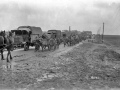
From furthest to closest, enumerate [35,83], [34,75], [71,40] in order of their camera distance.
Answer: [71,40]
[34,75]
[35,83]

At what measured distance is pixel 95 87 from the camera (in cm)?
625

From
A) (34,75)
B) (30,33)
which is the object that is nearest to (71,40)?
(30,33)

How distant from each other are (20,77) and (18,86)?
1.30 meters

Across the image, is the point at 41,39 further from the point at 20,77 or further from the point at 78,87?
the point at 78,87

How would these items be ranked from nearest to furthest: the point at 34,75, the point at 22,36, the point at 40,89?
the point at 40,89 < the point at 34,75 < the point at 22,36

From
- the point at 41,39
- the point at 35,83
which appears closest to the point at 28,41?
the point at 41,39

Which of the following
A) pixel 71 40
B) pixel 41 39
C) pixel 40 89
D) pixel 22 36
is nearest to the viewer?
pixel 40 89

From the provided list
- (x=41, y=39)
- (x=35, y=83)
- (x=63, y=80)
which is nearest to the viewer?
(x=35, y=83)

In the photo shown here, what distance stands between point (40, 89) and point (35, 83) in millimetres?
766

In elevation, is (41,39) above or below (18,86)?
above

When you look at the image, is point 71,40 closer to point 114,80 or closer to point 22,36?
point 22,36

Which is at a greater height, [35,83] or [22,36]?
[22,36]

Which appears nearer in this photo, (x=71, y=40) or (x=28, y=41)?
(x=28, y=41)

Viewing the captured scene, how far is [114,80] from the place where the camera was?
7363mm
